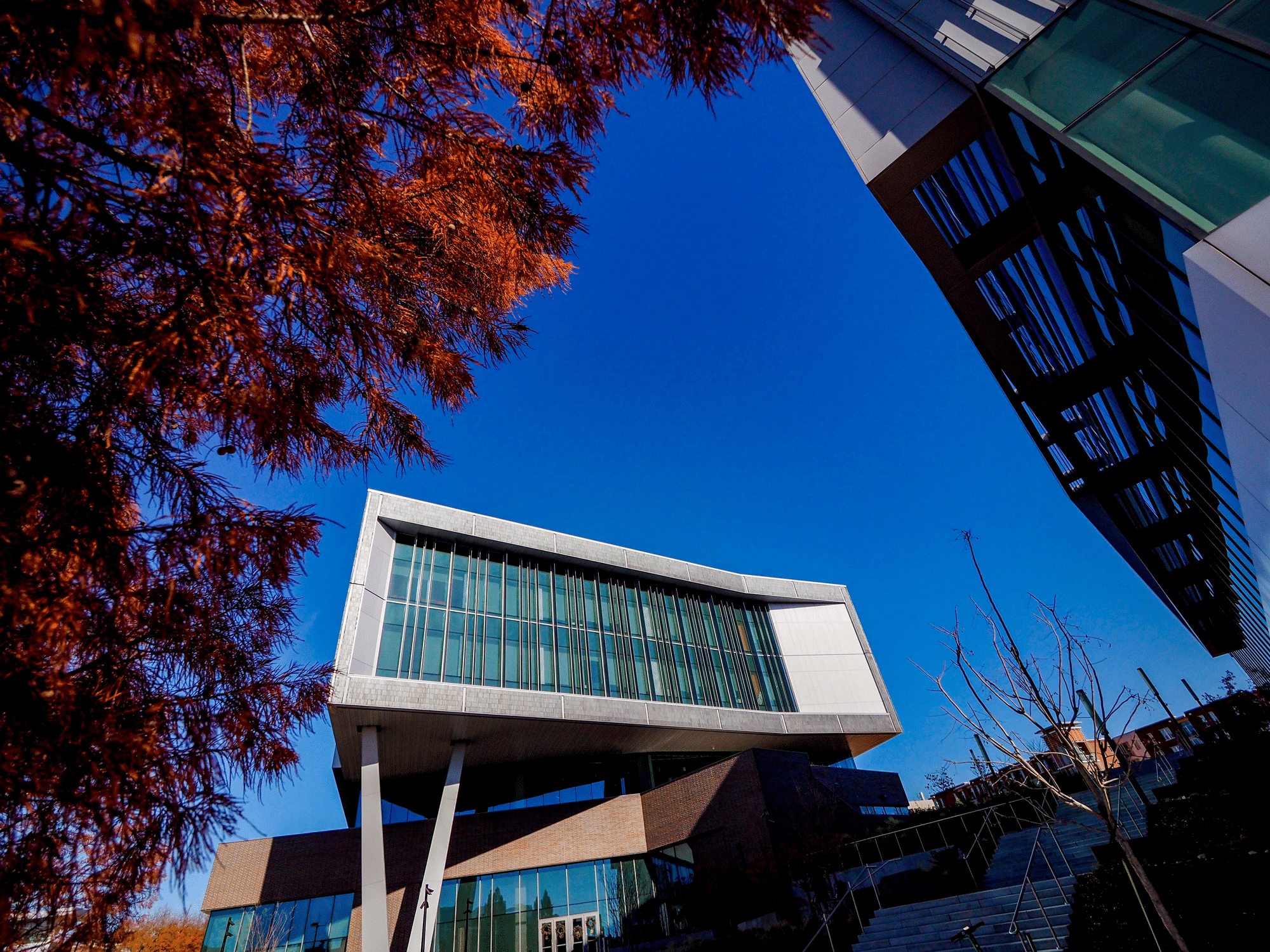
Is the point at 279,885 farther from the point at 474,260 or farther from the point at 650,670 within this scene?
the point at 474,260

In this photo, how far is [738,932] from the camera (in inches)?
664

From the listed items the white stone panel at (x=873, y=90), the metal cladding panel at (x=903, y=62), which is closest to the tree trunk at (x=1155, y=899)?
the metal cladding panel at (x=903, y=62)

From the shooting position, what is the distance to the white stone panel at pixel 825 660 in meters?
29.8

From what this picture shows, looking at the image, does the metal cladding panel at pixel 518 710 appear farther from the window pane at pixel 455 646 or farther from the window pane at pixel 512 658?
the window pane at pixel 455 646

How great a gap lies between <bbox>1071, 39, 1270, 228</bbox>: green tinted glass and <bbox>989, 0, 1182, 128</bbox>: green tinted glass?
30 centimetres

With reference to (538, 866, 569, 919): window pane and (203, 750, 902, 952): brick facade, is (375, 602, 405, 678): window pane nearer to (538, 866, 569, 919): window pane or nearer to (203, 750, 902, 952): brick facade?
(203, 750, 902, 952): brick facade

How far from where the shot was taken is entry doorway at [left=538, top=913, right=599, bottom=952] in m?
21.8

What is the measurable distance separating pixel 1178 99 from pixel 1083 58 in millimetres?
1550

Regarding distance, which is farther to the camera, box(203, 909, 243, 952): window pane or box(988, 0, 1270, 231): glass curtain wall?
box(203, 909, 243, 952): window pane

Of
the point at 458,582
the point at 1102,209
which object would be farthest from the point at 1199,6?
the point at 458,582

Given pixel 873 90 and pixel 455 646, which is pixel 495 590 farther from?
pixel 873 90

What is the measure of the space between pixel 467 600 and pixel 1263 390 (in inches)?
880

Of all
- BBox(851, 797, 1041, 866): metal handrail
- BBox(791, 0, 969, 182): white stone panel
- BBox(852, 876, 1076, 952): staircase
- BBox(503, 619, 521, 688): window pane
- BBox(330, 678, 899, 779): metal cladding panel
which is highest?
BBox(791, 0, 969, 182): white stone panel

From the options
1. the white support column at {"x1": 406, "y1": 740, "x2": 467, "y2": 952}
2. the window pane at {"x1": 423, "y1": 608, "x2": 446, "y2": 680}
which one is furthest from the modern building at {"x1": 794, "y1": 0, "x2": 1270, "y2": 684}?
the white support column at {"x1": 406, "y1": 740, "x2": 467, "y2": 952}
